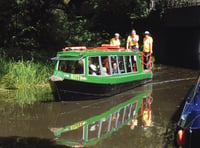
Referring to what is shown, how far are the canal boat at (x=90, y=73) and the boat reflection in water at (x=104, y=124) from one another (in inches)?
44.6

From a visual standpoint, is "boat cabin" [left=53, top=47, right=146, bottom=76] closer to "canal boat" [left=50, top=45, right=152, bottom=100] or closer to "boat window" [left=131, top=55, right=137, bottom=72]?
"canal boat" [left=50, top=45, right=152, bottom=100]

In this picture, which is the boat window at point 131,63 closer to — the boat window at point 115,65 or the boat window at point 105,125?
the boat window at point 115,65

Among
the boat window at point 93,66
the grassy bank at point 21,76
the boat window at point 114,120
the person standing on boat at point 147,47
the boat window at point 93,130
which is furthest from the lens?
the person standing on boat at point 147,47

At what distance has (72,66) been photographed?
13609 mm

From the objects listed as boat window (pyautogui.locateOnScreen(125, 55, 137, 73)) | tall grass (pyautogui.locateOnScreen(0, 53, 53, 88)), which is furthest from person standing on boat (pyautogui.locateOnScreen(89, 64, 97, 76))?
tall grass (pyautogui.locateOnScreen(0, 53, 53, 88))

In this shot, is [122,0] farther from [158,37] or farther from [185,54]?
[185,54]

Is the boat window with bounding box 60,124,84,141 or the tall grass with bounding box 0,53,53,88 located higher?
the tall grass with bounding box 0,53,53,88

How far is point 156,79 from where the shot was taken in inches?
736

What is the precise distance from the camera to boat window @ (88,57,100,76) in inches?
538

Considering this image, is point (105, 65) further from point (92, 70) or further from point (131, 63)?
point (131, 63)

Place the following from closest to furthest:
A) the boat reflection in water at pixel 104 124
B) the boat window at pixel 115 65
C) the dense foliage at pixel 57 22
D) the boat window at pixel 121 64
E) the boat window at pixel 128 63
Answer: the boat reflection in water at pixel 104 124
the boat window at pixel 115 65
the boat window at pixel 121 64
the boat window at pixel 128 63
the dense foliage at pixel 57 22

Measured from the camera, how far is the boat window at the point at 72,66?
44.1ft

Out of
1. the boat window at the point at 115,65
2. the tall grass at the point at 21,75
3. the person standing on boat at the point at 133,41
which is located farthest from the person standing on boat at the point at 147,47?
the tall grass at the point at 21,75

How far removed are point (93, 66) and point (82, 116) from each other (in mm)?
2835
